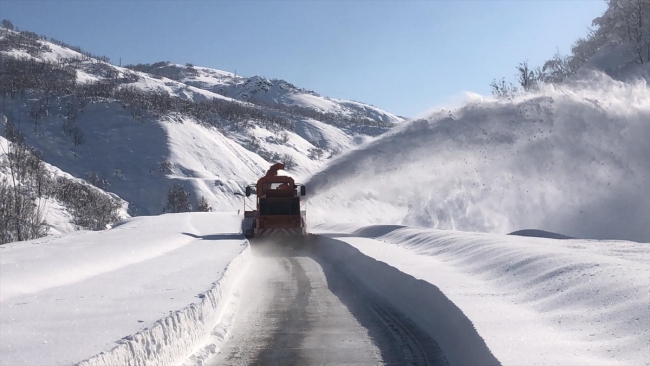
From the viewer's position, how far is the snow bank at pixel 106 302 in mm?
5434

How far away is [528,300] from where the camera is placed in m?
7.76

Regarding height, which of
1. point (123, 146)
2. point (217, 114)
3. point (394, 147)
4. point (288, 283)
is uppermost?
point (217, 114)

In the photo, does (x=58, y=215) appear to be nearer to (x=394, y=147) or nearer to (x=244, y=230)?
(x=244, y=230)

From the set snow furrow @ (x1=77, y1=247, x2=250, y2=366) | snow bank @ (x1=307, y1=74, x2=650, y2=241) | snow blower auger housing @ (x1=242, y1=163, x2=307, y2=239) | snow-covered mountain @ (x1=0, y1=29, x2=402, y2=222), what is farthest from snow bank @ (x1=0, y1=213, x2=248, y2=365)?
snow-covered mountain @ (x1=0, y1=29, x2=402, y2=222)

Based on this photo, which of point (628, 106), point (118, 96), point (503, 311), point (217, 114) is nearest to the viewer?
point (503, 311)

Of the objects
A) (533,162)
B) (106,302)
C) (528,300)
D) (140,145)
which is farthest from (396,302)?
(140,145)

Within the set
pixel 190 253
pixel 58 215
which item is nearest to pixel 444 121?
pixel 190 253

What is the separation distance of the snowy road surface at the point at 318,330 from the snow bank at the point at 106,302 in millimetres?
597

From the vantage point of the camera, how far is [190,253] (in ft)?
50.2

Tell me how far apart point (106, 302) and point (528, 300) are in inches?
208

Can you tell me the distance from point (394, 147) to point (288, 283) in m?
12.8

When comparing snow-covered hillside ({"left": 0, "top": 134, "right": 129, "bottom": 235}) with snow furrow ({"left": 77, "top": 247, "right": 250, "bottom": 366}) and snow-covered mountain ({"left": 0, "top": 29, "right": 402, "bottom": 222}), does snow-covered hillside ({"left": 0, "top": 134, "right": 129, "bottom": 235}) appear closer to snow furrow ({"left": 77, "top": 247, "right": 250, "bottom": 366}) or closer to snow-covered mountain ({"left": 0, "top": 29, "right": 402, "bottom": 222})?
snow-covered mountain ({"left": 0, "top": 29, "right": 402, "bottom": 222})

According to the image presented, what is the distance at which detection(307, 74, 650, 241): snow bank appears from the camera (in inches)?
835

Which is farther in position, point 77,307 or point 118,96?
point 118,96
